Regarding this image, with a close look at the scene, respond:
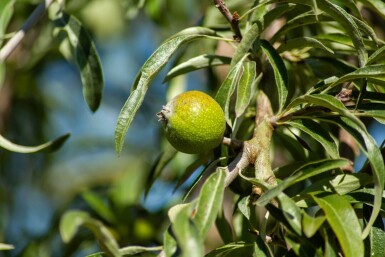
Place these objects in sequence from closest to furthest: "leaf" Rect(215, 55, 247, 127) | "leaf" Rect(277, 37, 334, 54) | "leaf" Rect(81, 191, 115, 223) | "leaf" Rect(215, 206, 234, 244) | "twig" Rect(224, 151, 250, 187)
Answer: "twig" Rect(224, 151, 250, 187) < "leaf" Rect(215, 55, 247, 127) < "leaf" Rect(277, 37, 334, 54) < "leaf" Rect(215, 206, 234, 244) < "leaf" Rect(81, 191, 115, 223)

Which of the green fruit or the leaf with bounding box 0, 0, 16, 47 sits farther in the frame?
the leaf with bounding box 0, 0, 16, 47

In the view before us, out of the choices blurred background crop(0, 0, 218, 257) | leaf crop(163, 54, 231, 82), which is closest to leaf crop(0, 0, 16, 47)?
blurred background crop(0, 0, 218, 257)

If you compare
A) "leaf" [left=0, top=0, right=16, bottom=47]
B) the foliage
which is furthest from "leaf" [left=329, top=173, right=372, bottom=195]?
"leaf" [left=0, top=0, right=16, bottom=47]

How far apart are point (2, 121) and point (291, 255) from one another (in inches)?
61.1

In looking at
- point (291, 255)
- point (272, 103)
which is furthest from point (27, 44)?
point (291, 255)

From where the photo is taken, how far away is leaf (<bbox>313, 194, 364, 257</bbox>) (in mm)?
913

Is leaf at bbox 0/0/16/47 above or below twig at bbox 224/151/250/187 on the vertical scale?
above

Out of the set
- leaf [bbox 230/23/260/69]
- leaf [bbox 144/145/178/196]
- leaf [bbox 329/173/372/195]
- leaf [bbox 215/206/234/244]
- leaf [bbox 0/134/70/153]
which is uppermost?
leaf [bbox 230/23/260/69]

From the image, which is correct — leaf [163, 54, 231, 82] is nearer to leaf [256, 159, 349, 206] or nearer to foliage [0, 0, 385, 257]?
foliage [0, 0, 385, 257]

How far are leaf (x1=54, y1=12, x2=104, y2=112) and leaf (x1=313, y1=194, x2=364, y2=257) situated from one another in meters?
0.62

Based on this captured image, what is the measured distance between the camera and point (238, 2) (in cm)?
183

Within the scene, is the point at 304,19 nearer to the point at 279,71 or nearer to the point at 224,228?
the point at 279,71

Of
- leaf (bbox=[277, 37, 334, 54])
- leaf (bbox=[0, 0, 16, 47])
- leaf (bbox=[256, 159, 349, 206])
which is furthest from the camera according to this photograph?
leaf (bbox=[0, 0, 16, 47])

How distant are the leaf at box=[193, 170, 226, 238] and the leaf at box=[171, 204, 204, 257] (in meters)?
0.04
